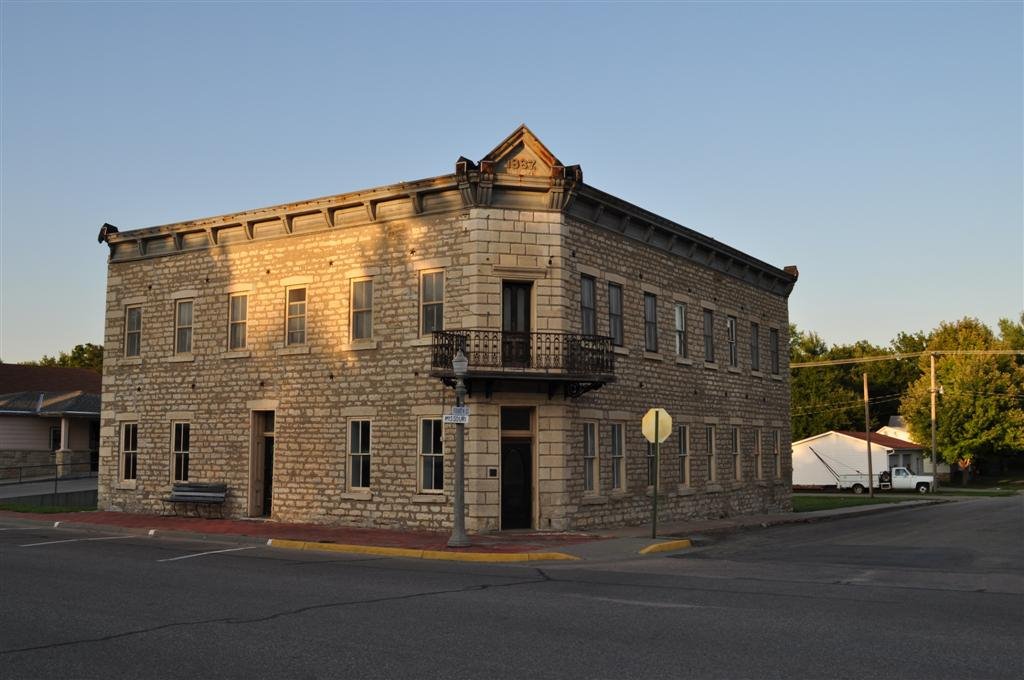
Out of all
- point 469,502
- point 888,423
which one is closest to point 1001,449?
point 888,423

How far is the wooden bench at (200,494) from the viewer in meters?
24.9

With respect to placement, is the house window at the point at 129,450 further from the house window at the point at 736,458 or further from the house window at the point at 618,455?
the house window at the point at 736,458

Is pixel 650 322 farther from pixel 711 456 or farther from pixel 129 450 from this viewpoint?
pixel 129 450

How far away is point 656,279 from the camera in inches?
1022

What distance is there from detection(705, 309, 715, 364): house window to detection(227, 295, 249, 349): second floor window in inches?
536

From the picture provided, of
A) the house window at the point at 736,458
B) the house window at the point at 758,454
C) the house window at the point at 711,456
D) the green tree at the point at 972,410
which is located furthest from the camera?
the green tree at the point at 972,410

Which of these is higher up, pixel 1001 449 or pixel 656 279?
pixel 656 279

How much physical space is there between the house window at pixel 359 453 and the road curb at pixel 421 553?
3.77m

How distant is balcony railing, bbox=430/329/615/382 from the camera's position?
2031 cm

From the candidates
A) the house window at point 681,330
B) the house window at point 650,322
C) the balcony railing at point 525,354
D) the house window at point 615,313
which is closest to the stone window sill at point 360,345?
the balcony railing at point 525,354

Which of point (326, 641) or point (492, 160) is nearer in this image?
point (326, 641)

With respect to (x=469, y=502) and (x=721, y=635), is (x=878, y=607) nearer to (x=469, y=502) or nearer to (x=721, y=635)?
(x=721, y=635)

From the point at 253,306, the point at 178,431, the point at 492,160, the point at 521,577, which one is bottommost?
the point at 521,577

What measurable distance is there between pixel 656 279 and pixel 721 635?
57.7 feet
